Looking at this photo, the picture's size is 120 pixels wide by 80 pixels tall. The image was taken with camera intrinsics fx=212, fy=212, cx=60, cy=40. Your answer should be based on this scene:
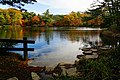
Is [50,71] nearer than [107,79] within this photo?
No

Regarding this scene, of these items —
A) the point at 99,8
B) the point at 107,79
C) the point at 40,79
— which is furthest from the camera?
the point at 99,8

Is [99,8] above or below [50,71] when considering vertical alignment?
above

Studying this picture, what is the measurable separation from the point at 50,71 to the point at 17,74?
4.85 ft

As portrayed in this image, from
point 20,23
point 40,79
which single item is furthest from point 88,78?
Result: point 20,23

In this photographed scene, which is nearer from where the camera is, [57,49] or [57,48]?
[57,49]

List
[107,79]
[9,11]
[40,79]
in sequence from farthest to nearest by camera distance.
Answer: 1. [9,11]
2. [40,79]
3. [107,79]

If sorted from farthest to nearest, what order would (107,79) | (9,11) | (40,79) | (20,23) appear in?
(20,23) < (9,11) < (40,79) < (107,79)

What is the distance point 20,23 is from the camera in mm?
100812

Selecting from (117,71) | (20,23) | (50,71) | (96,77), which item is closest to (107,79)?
(96,77)

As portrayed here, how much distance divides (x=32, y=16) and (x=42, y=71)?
9578 centimetres

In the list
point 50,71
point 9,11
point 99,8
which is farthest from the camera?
point 9,11

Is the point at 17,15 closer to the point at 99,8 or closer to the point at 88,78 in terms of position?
the point at 99,8

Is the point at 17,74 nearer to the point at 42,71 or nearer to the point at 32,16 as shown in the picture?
the point at 42,71

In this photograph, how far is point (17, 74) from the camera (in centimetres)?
824
